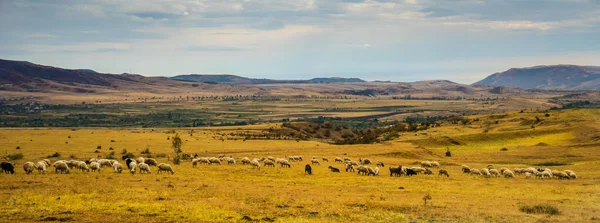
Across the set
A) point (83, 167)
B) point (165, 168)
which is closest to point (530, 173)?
point (165, 168)

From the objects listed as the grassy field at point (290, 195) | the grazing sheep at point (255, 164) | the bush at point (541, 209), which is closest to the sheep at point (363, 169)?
the grassy field at point (290, 195)

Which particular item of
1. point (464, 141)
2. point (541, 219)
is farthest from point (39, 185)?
point (464, 141)

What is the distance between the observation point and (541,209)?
2216cm

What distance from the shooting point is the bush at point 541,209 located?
21766 millimetres

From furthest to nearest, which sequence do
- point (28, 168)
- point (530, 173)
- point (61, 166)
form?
1. point (530, 173)
2. point (61, 166)
3. point (28, 168)

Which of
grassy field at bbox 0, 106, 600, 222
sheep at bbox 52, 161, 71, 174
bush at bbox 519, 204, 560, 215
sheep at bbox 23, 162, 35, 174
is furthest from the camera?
sheep at bbox 52, 161, 71, 174

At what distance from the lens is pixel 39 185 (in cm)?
2519

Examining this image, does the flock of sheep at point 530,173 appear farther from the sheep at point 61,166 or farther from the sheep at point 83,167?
the sheep at point 61,166

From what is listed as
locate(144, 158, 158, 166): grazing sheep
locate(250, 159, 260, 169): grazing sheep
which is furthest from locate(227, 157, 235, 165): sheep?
locate(144, 158, 158, 166): grazing sheep

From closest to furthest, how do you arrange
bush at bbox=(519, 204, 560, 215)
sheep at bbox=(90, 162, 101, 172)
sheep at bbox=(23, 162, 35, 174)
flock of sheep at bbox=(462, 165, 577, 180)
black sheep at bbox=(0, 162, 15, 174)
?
bush at bbox=(519, 204, 560, 215) → black sheep at bbox=(0, 162, 15, 174) → sheep at bbox=(23, 162, 35, 174) → sheep at bbox=(90, 162, 101, 172) → flock of sheep at bbox=(462, 165, 577, 180)

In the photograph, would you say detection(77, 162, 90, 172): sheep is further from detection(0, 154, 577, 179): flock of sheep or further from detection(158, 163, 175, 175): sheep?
detection(158, 163, 175, 175): sheep

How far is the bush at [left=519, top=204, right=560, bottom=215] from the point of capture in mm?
21766

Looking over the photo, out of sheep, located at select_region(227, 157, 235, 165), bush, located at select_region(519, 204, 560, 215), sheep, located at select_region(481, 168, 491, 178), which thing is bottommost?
sheep, located at select_region(481, 168, 491, 178)

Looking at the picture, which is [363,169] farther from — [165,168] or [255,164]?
[165,168]
